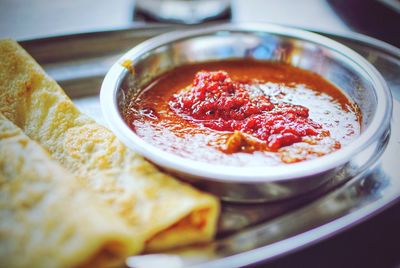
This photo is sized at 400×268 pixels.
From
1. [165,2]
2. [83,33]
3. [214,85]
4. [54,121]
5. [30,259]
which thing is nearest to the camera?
[30,259]

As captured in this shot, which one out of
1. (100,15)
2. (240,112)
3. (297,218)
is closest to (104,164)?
(240,112)

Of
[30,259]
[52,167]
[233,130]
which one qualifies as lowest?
[30,259]

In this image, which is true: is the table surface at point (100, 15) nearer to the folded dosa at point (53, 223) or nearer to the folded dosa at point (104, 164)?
the folded dosa at point (104, 164)

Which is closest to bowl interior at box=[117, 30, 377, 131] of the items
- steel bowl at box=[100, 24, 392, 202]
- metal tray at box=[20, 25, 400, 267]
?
steel bowl at box=[100, 24, 392, 202]

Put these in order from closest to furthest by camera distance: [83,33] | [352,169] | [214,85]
A: [352,169] < [214,85] < [83,33]

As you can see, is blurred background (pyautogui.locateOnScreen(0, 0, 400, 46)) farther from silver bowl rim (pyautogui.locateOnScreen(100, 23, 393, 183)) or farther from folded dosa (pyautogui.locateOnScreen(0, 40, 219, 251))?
folded dosa (pyautogui.locateOnScreen(0, 40, 219, 251))

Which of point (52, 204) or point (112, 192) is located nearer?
point (52, 204)

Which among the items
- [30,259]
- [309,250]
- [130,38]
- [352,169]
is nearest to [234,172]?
[309,250]

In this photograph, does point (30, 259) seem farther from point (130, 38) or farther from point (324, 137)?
point (130, 38)

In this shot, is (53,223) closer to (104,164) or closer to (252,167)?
(104,164)
